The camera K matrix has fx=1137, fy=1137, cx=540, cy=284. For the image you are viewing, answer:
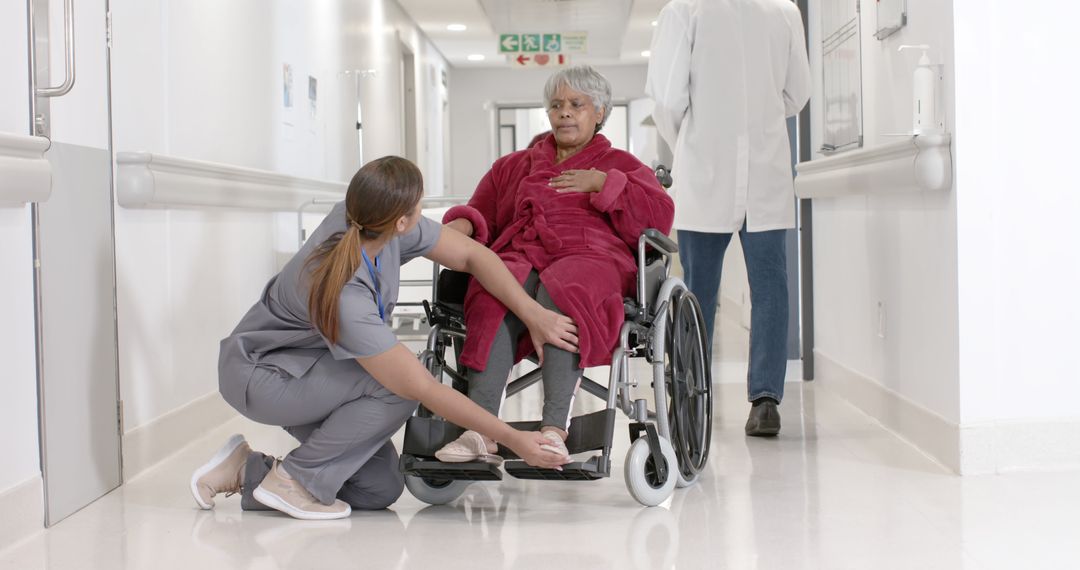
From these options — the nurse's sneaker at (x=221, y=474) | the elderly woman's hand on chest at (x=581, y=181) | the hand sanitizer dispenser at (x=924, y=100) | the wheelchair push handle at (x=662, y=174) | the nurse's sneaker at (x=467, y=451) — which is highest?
the hand sanitizer dispenser at (x=924, y=100)

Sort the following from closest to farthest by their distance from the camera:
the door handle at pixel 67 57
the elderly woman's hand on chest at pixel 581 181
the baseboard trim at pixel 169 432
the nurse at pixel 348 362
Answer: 1. the nurse at pixel 348 362
2. the door handle at pixel 67 57
3. the elderly woman's hand on chest at pixel 581 181
4. the baseboard trim at pixel 169 432

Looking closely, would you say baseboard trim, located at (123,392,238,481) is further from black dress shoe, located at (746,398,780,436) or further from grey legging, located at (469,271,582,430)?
black dress shoe, located at (746,398,780,436)

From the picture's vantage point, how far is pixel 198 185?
326 centimetres

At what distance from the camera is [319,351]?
239 cm

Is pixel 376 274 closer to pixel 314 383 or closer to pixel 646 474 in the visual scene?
pixel 314 383

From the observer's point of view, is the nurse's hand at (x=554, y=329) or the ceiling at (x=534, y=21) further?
the ceiling at (x=534, y=21)

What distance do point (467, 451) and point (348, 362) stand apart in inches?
13.0

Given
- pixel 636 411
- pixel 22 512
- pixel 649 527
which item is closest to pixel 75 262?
pixel 22 512

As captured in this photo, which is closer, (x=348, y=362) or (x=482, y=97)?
(x=348, y=362)

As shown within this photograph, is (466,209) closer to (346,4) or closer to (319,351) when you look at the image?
(319,351)

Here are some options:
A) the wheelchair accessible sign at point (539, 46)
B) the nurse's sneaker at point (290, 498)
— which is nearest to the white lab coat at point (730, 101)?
the nurse's sneaker at point (290, 498)

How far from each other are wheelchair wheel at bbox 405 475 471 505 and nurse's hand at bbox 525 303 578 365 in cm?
40

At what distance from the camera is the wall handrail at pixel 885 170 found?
2686 mm

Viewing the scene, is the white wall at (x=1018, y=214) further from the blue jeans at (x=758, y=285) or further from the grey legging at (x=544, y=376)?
the grey legging at (x=544, y=376)
